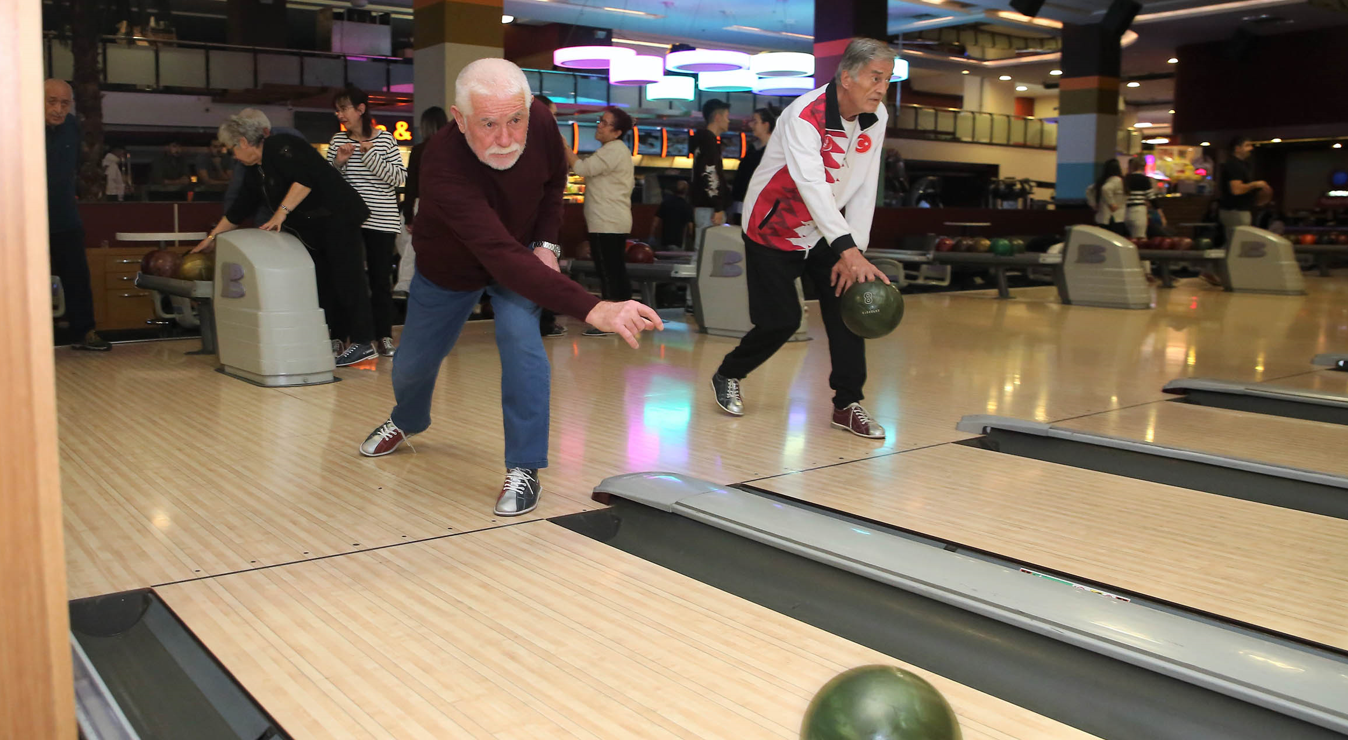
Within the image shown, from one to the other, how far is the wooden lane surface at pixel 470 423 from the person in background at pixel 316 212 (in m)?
0.24

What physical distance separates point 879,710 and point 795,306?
2.21m

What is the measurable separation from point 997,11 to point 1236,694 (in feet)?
40.1

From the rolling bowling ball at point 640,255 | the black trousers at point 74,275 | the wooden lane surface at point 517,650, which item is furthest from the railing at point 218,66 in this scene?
the wooden lane surface at point 517,650

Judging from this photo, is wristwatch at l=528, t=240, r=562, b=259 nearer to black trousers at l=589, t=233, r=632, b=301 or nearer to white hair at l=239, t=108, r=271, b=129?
white hair at l=239, t=108, r=271, b=129

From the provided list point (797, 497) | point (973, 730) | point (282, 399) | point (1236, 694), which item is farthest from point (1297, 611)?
point (282, 399)

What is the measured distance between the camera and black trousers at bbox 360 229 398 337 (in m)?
4.40

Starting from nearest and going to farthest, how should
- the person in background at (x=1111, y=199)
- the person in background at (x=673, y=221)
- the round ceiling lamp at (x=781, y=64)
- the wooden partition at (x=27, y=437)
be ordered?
the wooden partition at (x=27, y=437) < the person in background at (x=673, y=221) < the person in background at (x=1111, y=199) < the round ceiling lamp at (x=781, y=64)

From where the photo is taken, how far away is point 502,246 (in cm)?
216

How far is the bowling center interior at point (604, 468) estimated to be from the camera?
1.38 m

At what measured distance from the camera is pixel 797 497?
8.04ft

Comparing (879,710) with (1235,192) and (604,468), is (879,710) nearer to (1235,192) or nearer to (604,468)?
(604,468)

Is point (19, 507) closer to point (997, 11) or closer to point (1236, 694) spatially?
point (1236, 694)

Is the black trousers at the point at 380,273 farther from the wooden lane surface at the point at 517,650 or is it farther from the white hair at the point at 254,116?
the wooden lane surface at the point at 517,650

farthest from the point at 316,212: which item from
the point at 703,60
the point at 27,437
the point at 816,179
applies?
the point at 703,60
